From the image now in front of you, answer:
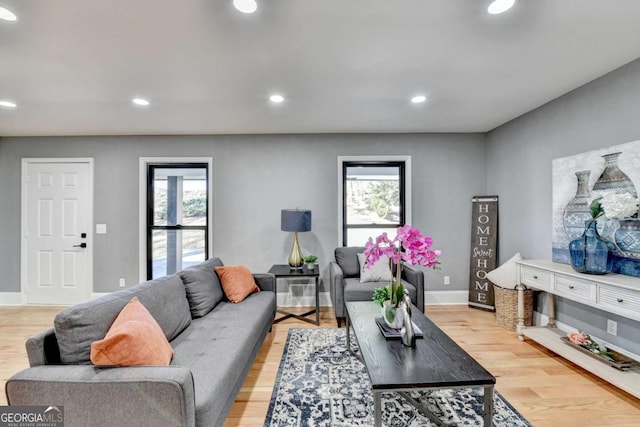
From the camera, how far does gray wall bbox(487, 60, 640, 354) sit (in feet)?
7.63

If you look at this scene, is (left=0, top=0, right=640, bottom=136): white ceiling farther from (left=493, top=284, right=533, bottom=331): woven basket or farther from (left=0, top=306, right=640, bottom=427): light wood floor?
(left=0, top=306, right=640, bottom=427): light wood floor

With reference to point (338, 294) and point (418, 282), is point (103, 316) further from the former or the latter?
point (418, 282)

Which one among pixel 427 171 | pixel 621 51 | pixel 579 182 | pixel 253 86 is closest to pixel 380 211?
pixel 427 171

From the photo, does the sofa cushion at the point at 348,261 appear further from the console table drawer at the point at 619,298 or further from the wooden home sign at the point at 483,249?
the console table drawer at the point at 619,298

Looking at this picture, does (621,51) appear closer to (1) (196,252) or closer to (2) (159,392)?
(2) (159,392)

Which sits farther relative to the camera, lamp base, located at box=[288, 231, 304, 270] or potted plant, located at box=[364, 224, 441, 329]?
lamp base, located at box=[288, 231, 304, 270]

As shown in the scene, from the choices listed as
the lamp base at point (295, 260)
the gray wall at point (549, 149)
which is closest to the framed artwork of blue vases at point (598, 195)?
the gray wall at point (549, 149)

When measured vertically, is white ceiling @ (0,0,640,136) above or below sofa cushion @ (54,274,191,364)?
Result: above

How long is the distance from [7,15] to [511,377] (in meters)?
4.22

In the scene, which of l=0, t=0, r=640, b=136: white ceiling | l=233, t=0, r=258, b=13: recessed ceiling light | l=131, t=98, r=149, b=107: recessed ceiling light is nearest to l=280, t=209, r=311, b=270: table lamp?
l=0, t=0, r=640, b=136: white ceiling

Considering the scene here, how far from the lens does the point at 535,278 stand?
110 inches

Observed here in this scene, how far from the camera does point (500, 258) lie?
3.88 meters

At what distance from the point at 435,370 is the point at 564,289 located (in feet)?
5.90

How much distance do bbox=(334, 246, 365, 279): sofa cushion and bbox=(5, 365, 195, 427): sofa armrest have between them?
103 inches
